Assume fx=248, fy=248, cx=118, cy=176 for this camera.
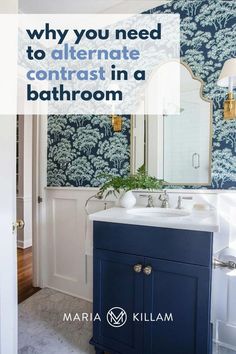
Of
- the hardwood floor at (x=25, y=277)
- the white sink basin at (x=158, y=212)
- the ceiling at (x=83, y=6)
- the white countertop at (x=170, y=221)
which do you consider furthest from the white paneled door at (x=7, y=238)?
the ceiling at (x=83, y=6)

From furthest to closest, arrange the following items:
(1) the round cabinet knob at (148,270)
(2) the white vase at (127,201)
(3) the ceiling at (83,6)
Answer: (3) the ceiling at (83,6), (2) the white vase at (127,201), (1) the round cabinet knob at (148,270)

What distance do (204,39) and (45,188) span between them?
1.84 metres

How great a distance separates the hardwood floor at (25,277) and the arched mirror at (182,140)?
162cm

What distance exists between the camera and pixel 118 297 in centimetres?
144

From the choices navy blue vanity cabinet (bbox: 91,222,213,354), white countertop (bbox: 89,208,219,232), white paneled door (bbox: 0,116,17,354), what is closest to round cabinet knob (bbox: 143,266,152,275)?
navy blue vanity cabinet (bbox: 91,222,213,354)

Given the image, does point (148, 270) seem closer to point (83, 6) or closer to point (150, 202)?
point (150, 202)

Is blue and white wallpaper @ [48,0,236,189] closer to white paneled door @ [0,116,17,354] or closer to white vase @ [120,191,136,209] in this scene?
white vase @ [120,191,136,209]

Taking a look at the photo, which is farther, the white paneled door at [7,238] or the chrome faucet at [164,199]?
the chrome faucet at [164,199]

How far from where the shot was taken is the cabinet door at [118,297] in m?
1.38

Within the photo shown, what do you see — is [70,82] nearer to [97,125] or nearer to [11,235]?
[97,125]

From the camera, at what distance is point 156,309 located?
1324mm

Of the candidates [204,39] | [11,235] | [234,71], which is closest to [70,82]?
[204,39]

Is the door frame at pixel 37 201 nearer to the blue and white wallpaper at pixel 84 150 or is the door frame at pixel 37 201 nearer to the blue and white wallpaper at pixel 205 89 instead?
the blue and white wallpaper at pixel 84 150

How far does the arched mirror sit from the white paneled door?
1038mm
